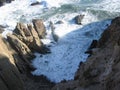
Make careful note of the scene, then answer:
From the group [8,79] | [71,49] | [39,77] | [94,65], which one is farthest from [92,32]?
[94,65]

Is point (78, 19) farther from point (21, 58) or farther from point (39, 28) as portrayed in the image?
point (21, 58)

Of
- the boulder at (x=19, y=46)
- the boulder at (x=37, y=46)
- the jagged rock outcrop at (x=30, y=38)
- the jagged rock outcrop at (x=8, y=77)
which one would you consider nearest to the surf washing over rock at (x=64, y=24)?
the boulder at (x=37, y=46)

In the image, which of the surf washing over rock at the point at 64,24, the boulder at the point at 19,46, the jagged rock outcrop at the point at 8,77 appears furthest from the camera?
the boulder at the point at 19,46

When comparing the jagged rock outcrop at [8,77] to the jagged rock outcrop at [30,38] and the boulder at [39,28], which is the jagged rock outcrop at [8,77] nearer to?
the jagged rock outcrop at [30,38]

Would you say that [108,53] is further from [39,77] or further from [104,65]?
[39,77]

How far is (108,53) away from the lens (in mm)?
19141

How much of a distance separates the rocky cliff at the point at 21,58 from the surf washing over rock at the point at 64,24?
32.4 inches

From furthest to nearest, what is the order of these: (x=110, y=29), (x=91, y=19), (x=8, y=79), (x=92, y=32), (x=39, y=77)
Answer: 1. (x=91, y=19)
2. (x=92, y=32)
3. (x=39, y=77)
4. (x=110, y=29)
5. (x=8, y=79)

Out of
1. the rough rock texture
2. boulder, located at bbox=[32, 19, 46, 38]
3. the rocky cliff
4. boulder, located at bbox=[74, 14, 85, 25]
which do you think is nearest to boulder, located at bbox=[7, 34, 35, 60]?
the rocky cliff

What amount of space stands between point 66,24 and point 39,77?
1336 cm

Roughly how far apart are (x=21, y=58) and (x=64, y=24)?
11.8m

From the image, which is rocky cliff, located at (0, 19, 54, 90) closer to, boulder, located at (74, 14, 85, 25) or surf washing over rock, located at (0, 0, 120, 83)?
surf washing over rock, located at (0, 0, 120, 83)

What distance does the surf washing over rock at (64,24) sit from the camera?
3067cm

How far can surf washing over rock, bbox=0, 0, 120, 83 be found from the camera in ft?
101
